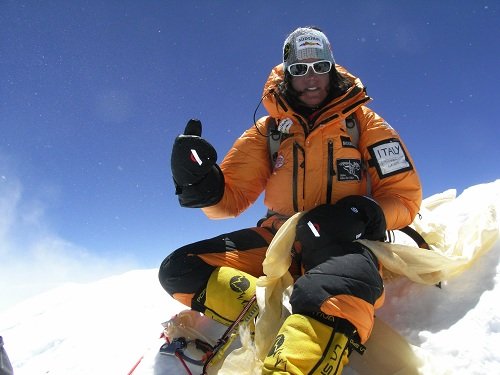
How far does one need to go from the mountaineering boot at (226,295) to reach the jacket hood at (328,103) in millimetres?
1394

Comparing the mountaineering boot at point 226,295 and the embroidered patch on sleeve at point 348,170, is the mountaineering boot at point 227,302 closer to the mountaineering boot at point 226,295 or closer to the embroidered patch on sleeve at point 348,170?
the mountaineering boot at point 226,295

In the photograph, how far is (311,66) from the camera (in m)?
3.29

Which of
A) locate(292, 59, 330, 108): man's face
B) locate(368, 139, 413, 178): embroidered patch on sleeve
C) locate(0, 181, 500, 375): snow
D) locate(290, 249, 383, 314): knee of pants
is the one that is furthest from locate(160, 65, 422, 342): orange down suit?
locate(290, 249, 383, 314): knee of pants

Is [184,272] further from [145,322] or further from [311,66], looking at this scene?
[311,66]

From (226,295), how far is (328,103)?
5.71 feet

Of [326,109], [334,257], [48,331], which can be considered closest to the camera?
[334,257]

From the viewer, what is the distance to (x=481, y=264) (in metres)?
2.76

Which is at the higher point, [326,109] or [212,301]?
[326,109]

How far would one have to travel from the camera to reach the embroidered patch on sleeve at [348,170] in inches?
113

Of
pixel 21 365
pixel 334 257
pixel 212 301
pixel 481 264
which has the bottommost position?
pixel 21 365

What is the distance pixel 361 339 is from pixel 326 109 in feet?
5.77

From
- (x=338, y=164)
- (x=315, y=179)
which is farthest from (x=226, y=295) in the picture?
(x=338, y=164)

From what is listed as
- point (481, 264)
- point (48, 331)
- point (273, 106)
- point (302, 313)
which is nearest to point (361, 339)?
point (302, 313)

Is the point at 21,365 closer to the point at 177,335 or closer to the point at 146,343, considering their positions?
the point at 146,343
